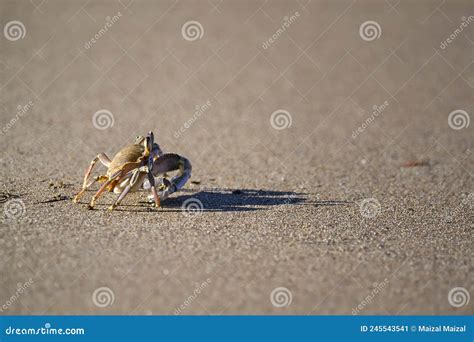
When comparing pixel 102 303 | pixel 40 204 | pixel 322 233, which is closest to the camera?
pixel 102 303

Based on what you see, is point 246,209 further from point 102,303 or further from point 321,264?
point 102,303

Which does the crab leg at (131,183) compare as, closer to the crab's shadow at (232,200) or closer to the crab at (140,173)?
the crab at (140,173)

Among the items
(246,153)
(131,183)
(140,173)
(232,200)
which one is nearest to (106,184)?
(131,183)

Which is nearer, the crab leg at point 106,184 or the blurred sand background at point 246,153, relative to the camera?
the blurred sand background at point 246,153

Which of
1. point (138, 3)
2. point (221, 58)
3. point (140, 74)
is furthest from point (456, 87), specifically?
point (138, 3)

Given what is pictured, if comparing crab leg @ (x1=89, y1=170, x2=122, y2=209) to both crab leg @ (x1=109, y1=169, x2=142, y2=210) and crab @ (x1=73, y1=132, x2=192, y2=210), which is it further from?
crab leg @ (x1=109, y1=169, x2=142, y2=210)

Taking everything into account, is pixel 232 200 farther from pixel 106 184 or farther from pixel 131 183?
pixel 106 184

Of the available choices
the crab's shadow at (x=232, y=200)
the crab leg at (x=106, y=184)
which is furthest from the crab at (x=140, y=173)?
the crab's shadow at (x=232, y=200)
